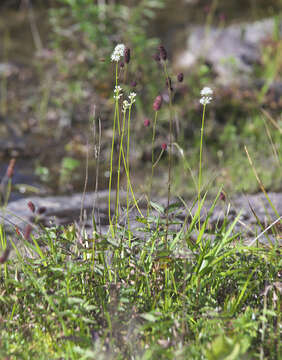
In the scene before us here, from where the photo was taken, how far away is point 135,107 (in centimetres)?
482

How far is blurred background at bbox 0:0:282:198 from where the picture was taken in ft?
14.2

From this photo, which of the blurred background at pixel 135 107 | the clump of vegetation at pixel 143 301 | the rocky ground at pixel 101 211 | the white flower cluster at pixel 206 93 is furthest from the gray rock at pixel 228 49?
the clump of vegetation at pixel 143 301

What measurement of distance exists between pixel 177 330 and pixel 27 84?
5.27 metres

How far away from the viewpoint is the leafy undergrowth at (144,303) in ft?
5.29

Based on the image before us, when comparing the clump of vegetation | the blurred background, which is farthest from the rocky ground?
the clump of vegetation

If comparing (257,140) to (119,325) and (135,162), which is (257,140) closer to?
(135,162)

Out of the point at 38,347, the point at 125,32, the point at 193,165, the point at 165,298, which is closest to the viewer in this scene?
the point at 38,347

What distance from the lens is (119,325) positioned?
1713 millimetres

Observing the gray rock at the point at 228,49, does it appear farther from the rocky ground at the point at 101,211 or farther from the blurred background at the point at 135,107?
the rocky ground at the point at 101,211

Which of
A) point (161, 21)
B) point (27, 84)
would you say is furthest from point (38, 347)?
point (161, 21)

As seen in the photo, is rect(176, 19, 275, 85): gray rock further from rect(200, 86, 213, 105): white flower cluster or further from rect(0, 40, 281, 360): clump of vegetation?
rect(0, 40, 281, 360): clump of vegetation

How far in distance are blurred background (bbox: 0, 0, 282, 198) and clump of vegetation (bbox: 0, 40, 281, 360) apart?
65.4 inches

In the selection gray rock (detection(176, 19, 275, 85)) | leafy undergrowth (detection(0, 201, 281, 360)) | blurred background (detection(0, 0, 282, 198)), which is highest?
gray rock (detection(176, 19, 275, 85))

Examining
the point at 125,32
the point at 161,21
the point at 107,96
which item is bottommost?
the point at 107,96
